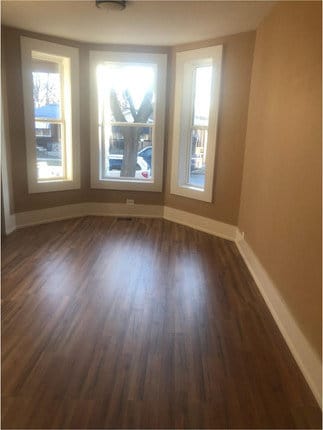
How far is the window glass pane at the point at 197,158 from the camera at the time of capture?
463 centimetres

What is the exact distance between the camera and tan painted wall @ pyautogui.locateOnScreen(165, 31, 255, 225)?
3.89 meters

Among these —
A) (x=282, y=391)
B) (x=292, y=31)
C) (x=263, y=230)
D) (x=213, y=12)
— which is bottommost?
(x=282, y=391)

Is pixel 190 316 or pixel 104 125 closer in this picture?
pixel 190 316

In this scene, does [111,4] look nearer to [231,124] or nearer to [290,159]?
[231,124]

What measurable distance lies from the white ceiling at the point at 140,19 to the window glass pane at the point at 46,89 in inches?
18.0

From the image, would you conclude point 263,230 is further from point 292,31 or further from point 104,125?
point 104,125

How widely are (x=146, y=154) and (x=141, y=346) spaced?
3.43m

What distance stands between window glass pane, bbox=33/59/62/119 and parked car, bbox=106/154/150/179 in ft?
3.37

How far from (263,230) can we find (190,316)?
42.3 inches

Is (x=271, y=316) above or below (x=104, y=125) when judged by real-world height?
below

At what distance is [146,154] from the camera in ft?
16.8

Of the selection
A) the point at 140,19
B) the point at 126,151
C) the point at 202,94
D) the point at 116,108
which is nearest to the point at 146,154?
the point at 126,151

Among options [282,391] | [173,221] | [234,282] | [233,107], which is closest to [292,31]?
[233,107]

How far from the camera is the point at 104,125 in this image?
5.05 metres
